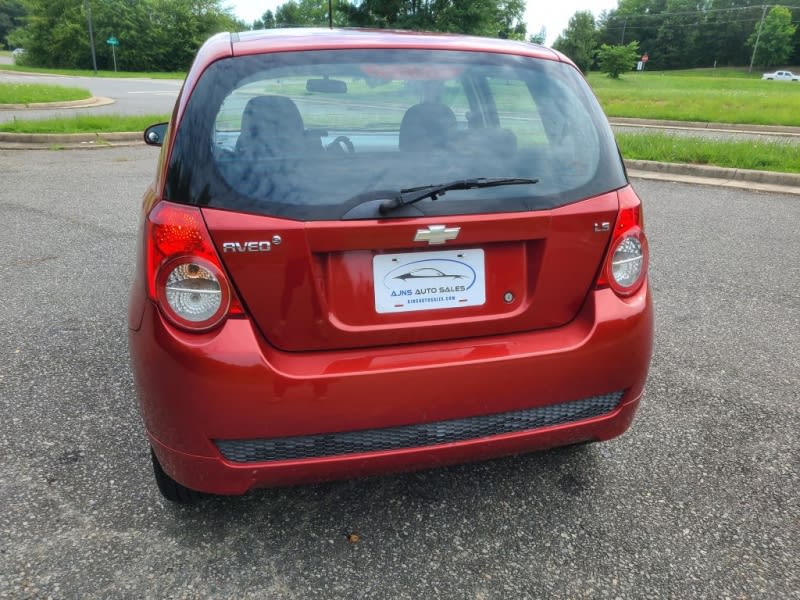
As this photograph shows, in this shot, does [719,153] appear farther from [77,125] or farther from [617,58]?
[617,58]

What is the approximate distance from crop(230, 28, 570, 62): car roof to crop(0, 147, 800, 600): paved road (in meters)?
1.55

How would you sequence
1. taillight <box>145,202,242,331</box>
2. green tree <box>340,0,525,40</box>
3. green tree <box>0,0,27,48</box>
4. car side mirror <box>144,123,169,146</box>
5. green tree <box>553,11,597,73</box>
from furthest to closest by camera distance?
green tree <box>0,0,27,48</box> < green tree <box>553,11,597,73</box> < green tree <box>340,0,525,40</box> < car side mirror <box>144,123,169,146</box> < taillight <box>145,202,242,331</box>

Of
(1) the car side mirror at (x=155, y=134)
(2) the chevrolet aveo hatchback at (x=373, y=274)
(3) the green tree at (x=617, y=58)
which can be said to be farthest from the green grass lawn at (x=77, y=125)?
(3) the green tree at (x=617, y=58)

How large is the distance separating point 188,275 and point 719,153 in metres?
9.35

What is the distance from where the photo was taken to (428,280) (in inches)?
72.9

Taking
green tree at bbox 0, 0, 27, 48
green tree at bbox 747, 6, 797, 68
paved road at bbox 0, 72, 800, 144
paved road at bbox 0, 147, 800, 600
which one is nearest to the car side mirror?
paved road at bbox 0, 147, 800, 600

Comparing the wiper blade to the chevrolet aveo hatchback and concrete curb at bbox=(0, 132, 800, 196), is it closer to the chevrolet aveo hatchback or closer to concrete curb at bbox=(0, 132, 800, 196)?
the chevrolet aveo hatchback

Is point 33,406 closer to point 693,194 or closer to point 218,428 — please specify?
point 218,428

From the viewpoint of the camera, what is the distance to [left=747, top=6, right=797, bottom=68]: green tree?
79562mm

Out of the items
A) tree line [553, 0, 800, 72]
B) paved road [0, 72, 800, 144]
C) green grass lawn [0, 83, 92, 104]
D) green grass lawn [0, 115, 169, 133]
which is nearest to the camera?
green grass lawn [0, 115, 169, 133]

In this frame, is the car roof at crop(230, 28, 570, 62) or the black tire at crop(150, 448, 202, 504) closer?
the car roof at crop(230, 28, 570, 62)

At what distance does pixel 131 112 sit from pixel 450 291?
16.7m

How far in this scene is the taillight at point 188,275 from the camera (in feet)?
5.59

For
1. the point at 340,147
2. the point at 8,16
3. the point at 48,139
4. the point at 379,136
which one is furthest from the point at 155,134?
the point at 8,16
